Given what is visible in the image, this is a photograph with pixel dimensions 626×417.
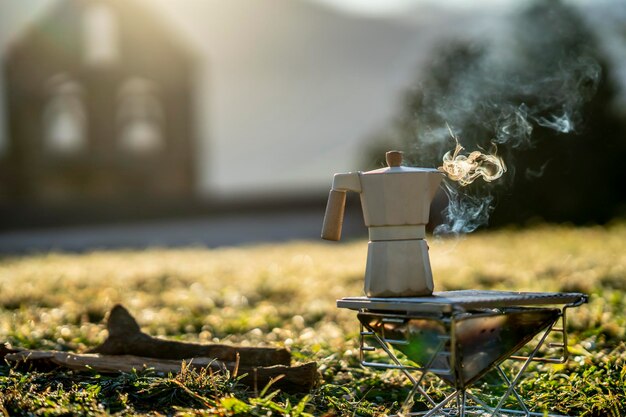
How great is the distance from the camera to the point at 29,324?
21.7ft

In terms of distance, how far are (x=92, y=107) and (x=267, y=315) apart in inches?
981

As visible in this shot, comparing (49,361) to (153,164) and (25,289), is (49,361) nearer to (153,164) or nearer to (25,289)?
(25,289)

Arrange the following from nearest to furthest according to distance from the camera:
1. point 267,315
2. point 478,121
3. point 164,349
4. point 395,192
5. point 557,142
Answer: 1. point 395,192
2. point 164,349
3. point 478,121
4. point 267,315
5. point 557,142

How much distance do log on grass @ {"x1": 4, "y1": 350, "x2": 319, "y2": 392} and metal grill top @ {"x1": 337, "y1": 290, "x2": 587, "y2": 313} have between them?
0.71 m

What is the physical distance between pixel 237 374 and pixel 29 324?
2719mm

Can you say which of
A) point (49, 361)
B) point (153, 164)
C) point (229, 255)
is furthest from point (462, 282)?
point (153, 164)

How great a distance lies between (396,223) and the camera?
393 cm

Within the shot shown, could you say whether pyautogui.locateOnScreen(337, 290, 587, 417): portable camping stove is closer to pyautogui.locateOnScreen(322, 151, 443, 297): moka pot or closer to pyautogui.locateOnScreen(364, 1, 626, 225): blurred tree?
pyautogui.locateOnScreen(322, 151, 443, 297): moka pot

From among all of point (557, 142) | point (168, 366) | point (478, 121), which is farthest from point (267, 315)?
point (557, 142)

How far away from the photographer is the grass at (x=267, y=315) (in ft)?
14.0

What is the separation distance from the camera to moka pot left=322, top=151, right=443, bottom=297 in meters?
3.89

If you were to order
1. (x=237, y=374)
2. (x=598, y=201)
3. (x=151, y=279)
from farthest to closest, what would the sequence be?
(x=598, y=201), (x=151, y=279), (x=237, y=374)

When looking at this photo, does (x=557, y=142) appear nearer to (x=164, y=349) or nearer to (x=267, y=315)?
(x=267, y=315)

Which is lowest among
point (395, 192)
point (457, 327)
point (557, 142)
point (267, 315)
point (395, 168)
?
point (267, 315)
